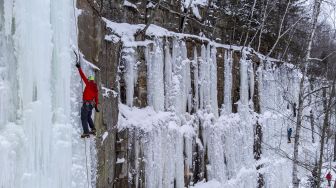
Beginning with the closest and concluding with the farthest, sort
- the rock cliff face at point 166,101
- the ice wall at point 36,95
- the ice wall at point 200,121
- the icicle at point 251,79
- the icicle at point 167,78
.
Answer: the ice wall at point 36,95 < the rock cliff face at point 166,101 < the ice wall at point 200,121 < the icicle at point 167,78 < the icicle at point 251,79

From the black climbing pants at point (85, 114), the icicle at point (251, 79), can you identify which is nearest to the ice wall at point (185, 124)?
the icicle at point (251, 79)

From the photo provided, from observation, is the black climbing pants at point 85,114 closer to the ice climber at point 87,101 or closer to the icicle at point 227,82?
the ice climber at point 87,101

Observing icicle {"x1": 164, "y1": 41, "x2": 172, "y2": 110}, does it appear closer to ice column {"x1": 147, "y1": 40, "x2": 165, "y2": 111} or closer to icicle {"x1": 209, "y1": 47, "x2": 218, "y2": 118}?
ice column {"x1": 147, "y1": 40, "x2": 165, "y2": 111}

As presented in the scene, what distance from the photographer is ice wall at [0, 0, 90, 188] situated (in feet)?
16.3

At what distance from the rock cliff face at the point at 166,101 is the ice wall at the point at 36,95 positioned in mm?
887

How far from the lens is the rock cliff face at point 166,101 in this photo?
7.99m

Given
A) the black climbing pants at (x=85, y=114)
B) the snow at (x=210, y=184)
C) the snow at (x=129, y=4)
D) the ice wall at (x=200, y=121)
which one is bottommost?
the snow at (x=210, y=184)

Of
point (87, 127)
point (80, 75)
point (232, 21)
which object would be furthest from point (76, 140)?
point (232, 21)

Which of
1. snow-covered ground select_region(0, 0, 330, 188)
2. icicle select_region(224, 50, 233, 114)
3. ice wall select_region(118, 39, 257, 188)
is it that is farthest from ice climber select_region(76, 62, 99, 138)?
icicle select_region(224, 50, 233, 114)

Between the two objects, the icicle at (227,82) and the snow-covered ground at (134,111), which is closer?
the snow-covered ground at (134,111)

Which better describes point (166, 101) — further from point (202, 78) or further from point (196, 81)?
point (202, 78)

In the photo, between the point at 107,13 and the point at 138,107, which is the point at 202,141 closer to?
the point at 138,107

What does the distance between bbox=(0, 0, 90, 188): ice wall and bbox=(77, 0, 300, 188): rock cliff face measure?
89 cm

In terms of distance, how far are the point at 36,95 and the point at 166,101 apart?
5455mm
